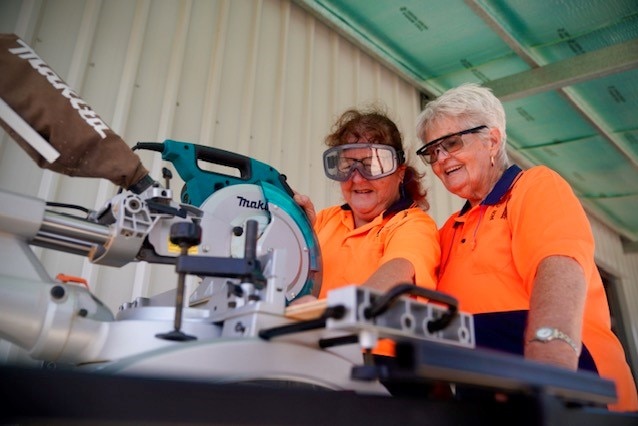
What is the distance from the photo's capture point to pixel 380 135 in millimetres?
1905

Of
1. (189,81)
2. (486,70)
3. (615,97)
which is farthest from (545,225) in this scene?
(615,97)

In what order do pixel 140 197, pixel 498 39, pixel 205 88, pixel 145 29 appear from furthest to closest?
pixel 498 39 < pixel 205 88 < pixel 145 29 < pixel 140 197

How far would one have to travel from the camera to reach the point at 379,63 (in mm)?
3992

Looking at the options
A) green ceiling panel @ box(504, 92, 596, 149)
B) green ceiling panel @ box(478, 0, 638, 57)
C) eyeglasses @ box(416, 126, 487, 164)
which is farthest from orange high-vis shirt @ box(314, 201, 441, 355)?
green ceiling panel @ box(504, 92, 596, 149)

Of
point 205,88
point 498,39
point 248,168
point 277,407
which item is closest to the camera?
point 277,407

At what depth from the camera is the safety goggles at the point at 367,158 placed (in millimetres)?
1786

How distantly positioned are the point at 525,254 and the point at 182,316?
908mm

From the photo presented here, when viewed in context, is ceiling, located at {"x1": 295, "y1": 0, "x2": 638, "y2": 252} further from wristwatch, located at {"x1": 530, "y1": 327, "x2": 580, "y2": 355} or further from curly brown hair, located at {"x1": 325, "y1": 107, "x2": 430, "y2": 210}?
wristwatch, located at {"x1": 530, "y1": 327, "x2": 580, "y2": 355}

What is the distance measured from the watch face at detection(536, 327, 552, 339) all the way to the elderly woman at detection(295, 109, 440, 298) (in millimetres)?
362

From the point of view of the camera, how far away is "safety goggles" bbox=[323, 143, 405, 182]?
5.86 ft

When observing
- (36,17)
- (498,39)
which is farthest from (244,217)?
(498,39)

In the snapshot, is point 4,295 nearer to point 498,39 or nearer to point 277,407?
point 277,407

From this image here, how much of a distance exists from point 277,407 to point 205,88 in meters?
2.29

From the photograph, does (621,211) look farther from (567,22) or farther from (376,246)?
(376,246)
